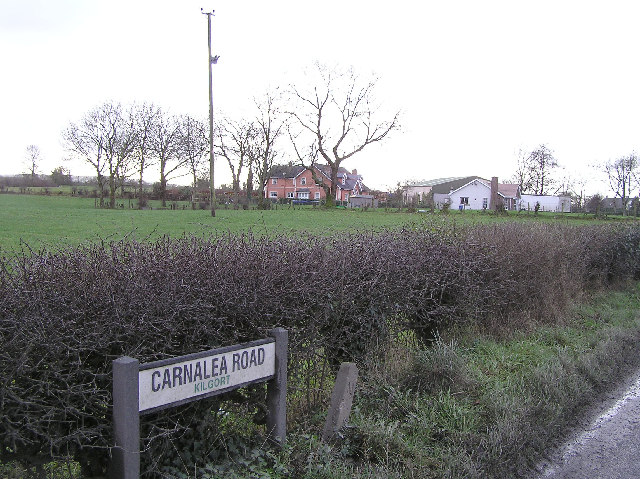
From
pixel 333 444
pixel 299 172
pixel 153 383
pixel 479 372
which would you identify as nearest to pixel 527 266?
pixel 479 372

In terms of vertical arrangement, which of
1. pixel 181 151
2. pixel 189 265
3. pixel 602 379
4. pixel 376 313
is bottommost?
pixel 602 379

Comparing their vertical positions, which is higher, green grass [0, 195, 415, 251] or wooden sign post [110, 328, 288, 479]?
green grass [0, 195, 415, 251]

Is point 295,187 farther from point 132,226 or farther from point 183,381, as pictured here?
point 183,381

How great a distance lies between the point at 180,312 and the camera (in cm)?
308

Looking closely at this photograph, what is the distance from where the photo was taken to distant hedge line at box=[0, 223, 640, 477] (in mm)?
2562

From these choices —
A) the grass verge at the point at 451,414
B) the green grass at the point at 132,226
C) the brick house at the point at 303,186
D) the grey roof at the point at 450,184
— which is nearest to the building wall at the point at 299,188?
the brick house at the point at 303,186

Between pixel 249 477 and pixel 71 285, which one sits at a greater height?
pixel 71 285

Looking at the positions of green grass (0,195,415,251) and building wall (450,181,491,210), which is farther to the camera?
building wall (450,181,491,210)

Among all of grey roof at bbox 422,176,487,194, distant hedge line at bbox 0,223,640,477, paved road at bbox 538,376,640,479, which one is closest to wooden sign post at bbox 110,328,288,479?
distant hedge line at bbox 0,223,640,477

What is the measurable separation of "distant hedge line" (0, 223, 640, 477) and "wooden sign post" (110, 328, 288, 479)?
6.8 inches

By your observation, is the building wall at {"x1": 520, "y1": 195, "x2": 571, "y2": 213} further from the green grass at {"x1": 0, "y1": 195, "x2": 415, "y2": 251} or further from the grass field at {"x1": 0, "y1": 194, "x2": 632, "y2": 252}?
the green grass at {"x1": 0, "y1": 195, "x2": 415, "y2": 251}

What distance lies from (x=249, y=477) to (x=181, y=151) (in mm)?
52740

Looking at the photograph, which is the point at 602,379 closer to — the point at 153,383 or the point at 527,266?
the point at 527,266

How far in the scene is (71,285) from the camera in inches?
119
